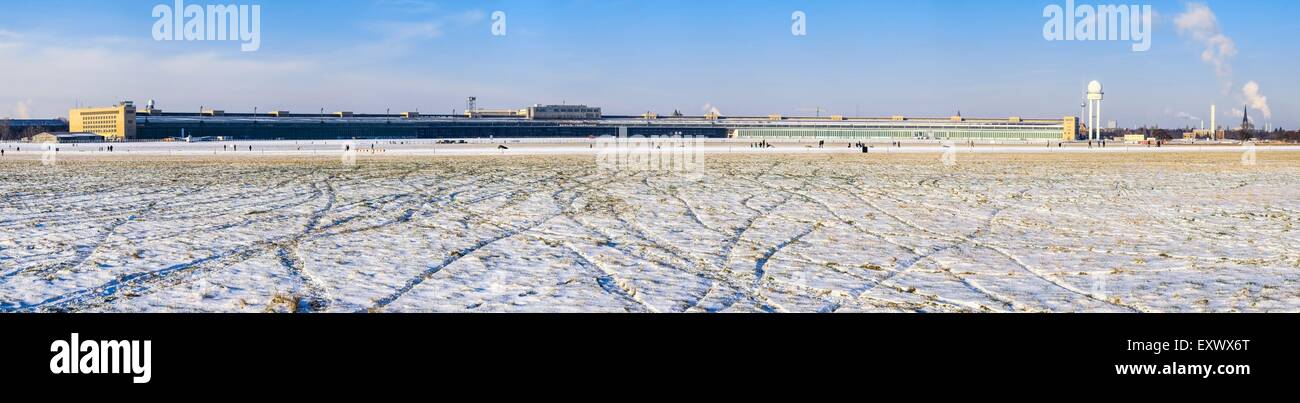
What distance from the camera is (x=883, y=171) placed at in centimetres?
3650

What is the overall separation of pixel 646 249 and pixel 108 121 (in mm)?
176078

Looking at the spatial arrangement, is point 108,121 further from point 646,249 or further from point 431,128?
point 646,249

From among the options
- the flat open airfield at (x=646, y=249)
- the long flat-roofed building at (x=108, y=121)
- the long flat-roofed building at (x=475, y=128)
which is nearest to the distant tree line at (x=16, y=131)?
the long flat-roofed building at (x=108, y=121)

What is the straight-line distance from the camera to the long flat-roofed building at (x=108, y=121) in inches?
6201

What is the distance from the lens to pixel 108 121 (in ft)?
544

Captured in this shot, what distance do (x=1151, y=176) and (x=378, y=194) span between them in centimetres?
2499

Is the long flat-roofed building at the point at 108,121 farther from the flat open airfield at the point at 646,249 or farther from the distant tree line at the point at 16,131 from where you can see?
the flat open airfield at the point at 646,249

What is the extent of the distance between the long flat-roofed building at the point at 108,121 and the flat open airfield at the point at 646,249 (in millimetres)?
146491
